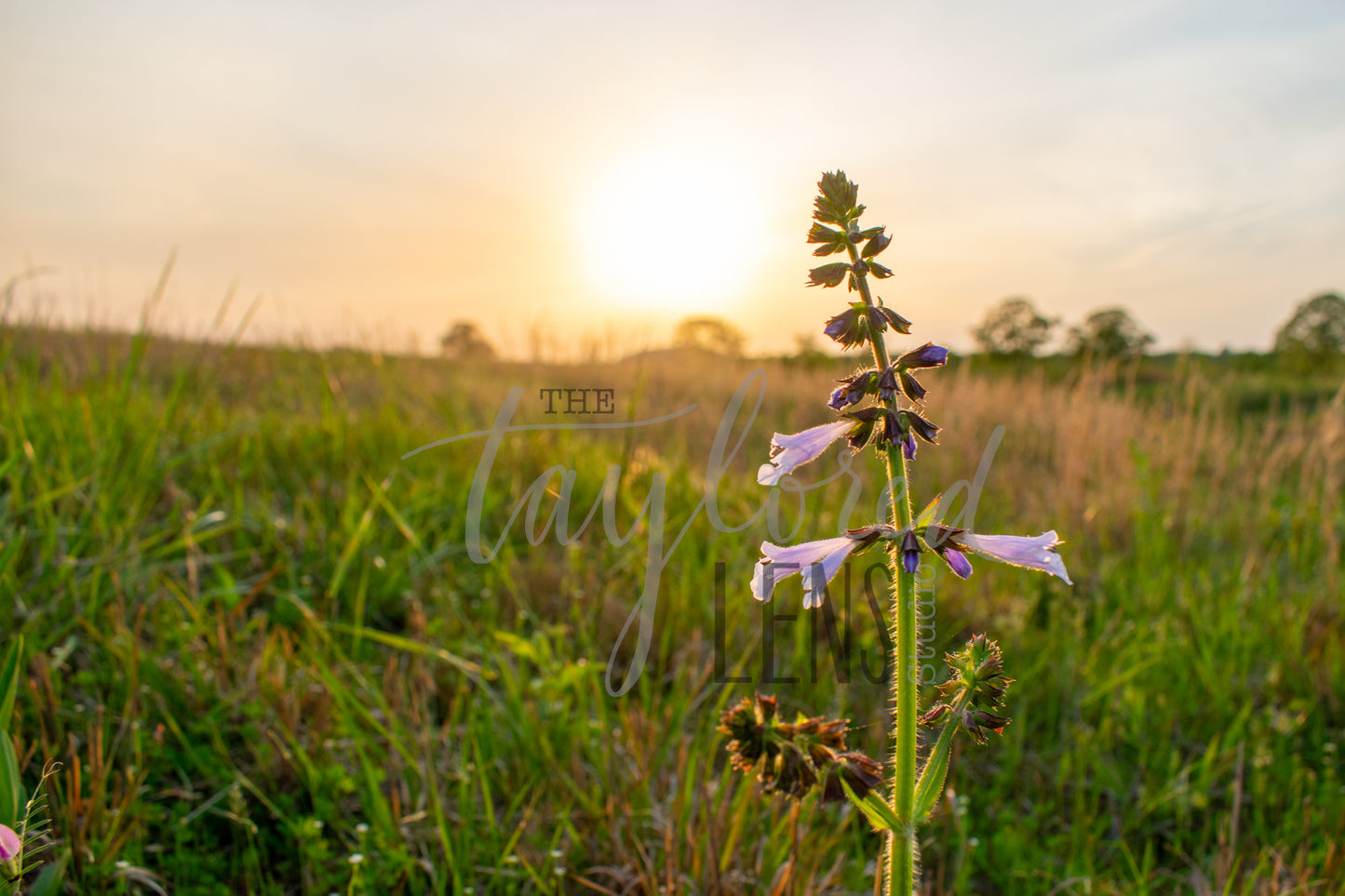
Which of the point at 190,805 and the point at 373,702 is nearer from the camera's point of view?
the point at 190,805

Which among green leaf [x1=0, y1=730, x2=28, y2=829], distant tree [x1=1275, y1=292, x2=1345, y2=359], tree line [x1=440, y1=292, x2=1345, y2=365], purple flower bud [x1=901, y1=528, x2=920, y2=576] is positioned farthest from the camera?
distant tree [x1=1275, y1=292, x2=1345, y2=359]

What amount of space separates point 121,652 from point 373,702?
0.83 m

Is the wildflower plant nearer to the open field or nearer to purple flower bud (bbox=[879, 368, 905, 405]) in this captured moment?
purple flower bud (bbox=[879, 368, 905, 405])

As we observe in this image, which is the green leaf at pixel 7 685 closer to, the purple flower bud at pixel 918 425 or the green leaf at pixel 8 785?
the green leaf at pixel 8 785

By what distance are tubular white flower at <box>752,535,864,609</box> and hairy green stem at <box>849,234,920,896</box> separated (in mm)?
70

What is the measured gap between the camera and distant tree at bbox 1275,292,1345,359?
38156mm

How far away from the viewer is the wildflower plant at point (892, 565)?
981mm

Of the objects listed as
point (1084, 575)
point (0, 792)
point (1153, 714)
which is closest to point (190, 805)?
point (0, 792)

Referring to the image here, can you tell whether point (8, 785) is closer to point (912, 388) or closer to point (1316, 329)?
point (912, 388)

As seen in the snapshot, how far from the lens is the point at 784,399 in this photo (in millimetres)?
13820

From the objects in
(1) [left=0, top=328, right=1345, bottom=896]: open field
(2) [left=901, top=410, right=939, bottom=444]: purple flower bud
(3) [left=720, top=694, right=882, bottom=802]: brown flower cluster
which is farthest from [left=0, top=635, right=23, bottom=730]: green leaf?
(2) [left=901, top=410, right=939, bottom=444]: purple flower bud

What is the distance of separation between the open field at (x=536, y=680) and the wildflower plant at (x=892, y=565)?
3.35 feet

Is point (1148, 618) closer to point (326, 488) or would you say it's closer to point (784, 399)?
point (326, 488)

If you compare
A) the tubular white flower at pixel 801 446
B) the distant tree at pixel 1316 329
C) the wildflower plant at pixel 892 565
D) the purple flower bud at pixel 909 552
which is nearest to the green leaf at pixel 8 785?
the wildflower plant at pixel 892 565
